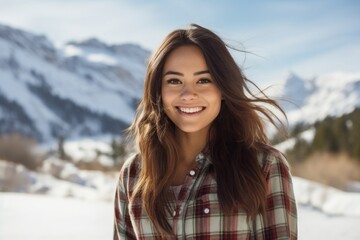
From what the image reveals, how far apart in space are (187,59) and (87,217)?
448cm

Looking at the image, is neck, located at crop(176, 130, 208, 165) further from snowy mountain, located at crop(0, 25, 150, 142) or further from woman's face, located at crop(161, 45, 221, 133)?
snowy mountain, located at crop(0, 25, 150, 142)

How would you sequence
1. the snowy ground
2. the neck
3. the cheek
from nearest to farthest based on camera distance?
the cheek
the neck
the snowy ground

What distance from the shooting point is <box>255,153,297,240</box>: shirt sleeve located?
5.83 ft

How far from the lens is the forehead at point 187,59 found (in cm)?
187

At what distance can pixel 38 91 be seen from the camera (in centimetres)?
16275

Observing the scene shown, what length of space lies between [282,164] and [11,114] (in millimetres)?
137882

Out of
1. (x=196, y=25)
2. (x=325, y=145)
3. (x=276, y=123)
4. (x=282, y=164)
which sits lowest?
(x=282, y=164)

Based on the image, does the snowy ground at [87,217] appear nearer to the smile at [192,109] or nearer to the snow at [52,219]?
the snow at [52,219]

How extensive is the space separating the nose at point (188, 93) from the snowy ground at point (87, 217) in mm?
2958

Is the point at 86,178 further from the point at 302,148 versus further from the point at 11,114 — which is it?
the point at 11,114

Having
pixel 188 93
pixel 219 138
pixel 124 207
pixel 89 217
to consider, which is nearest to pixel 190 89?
pixel 188 93

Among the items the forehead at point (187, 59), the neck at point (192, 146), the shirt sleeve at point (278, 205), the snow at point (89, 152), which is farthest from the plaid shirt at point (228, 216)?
the snow at point (89, 152)

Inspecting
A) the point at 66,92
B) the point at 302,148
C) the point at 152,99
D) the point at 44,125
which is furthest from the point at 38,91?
the point at 152,99

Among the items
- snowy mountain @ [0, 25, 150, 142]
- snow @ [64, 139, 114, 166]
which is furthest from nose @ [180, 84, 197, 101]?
snowy mountain @ [0, 25, 150, 142]
